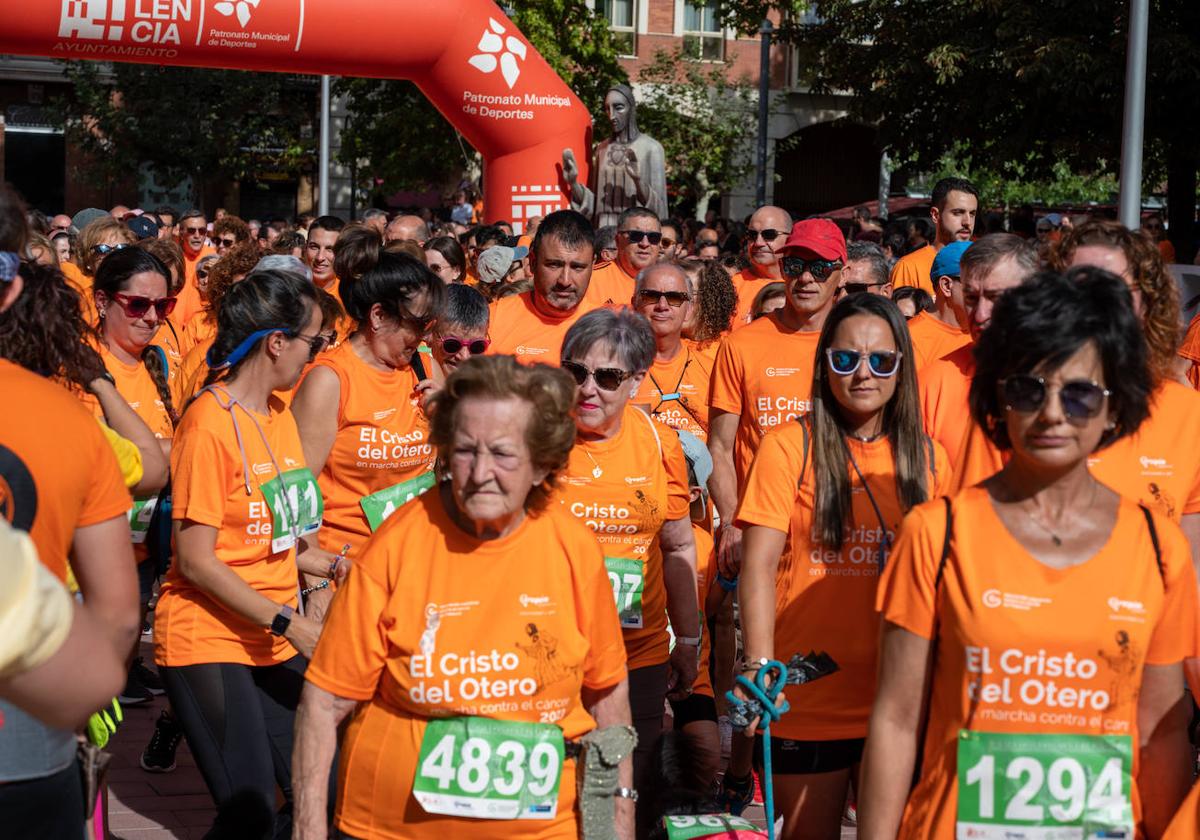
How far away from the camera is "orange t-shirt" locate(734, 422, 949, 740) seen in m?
4.46

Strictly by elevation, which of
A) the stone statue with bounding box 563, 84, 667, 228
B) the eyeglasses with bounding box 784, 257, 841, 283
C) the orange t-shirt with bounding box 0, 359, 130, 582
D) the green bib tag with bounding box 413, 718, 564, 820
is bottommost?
the green bib tag with bounding box 413, 718, 564, 820

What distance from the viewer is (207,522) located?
490 cm

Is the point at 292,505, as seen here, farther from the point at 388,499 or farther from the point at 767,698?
the point at 767,698

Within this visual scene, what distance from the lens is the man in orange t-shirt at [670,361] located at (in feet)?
23.9

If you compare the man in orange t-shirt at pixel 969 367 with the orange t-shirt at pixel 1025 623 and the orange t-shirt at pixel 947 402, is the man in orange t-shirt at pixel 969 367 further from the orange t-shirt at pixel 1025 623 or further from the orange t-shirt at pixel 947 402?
the orange t-shirt at pixel 1025 623

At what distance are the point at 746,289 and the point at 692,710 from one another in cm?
448

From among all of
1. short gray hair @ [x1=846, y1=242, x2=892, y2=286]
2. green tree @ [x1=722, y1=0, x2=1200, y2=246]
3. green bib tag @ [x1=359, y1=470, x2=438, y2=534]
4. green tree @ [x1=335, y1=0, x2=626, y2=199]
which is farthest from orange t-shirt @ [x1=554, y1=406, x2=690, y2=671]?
green tree @ [x1=335, y1=0, x2=626, y2=199]

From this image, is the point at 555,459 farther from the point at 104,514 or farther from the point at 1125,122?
the point at 1125,122

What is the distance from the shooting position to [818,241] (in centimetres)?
696

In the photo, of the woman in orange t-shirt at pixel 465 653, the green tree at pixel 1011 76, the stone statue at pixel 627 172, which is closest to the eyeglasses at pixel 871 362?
the woman in orange t-shirt at pixel 465 653

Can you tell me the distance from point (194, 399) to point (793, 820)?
7.17 ft

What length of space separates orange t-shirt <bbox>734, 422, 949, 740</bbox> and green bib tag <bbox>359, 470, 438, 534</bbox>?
5.03ft

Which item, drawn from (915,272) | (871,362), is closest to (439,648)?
(871,362)

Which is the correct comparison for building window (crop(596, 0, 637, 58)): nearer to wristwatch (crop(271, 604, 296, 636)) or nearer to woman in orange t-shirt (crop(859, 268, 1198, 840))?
wristwatch (crop(271, 604, 296, 636))
